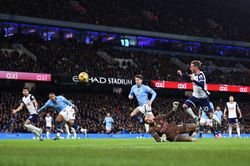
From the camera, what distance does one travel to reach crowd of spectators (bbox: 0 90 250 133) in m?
32.7

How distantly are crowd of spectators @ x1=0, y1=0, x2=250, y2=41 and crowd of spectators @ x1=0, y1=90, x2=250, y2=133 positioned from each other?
9.04 meters

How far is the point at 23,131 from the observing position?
3219cm

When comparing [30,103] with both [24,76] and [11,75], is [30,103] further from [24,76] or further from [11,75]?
[24,76]

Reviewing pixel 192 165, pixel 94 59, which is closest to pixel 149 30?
pixel 94 59

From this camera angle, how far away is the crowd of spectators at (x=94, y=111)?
32.7m

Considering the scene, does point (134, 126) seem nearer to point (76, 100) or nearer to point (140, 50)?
point (76, 100)

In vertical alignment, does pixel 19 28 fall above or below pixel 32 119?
above

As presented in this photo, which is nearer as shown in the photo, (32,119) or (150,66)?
(32,119)

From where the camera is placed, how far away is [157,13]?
55031mm

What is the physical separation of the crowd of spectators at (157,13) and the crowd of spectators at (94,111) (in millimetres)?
9044

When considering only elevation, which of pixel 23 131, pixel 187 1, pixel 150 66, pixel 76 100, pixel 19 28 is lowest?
pixel 23 131

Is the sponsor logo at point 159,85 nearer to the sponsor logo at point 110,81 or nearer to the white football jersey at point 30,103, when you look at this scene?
the sponsor logo at point 110,81

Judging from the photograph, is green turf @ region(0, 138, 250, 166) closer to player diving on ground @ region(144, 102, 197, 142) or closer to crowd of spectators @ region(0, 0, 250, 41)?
player diving on ground @ region(144, 102, 197, 142)

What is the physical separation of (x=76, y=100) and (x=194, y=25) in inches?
891
